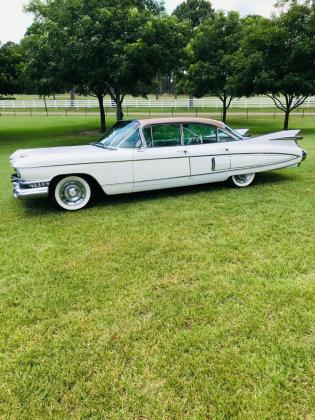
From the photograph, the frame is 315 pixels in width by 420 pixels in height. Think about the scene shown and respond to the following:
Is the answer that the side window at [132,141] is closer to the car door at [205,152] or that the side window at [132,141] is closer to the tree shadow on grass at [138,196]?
the car door at [205,152]

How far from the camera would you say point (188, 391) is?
230cm

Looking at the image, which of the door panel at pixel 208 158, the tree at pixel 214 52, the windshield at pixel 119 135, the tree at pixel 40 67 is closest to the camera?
the windshield at pixel 119 135

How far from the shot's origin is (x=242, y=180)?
724 cm

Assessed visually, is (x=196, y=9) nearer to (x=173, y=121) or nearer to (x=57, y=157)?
(x=173, y=121)

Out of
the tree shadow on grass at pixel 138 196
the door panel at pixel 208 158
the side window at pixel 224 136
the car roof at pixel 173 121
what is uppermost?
the car roof at pixel 173 121

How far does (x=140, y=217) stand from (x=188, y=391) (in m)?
3.52

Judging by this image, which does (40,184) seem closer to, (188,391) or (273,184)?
(188,391)

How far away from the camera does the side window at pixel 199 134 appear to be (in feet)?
21.8

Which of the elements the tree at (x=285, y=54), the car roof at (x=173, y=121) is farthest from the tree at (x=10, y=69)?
the car roof at (x=173, y=121)

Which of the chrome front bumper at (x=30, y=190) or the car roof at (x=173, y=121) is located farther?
the car roof at (x=173, y=121)

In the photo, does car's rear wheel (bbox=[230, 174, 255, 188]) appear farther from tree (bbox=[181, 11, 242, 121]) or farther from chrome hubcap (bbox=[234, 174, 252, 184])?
tree (bbox=[181, 11, 242, 121])

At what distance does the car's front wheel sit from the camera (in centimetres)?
589

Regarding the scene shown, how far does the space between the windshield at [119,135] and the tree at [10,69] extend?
1293cm

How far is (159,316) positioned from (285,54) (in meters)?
19.1
